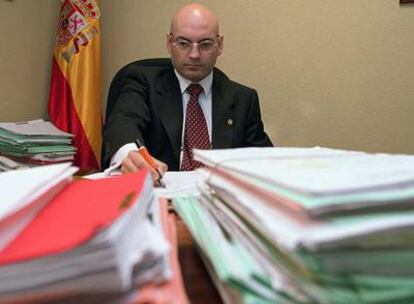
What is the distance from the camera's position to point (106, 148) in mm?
1373

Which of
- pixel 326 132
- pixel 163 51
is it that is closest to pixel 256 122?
pixel 326 132

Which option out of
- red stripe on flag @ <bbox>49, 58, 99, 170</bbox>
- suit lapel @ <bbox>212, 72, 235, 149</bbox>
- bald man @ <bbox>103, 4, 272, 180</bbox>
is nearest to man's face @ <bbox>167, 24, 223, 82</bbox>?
bald man @ <bbox>103, 4, 272, 180</bbox>

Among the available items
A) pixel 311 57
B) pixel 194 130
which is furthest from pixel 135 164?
pixel 311 57

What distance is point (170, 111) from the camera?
5.96 feet

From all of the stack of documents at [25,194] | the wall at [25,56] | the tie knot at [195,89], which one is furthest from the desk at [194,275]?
the wall at [25,56]

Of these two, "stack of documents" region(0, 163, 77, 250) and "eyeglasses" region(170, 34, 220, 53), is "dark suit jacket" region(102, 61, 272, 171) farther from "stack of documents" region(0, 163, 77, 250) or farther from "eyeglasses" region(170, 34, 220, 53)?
"stack of documents" region(0, 163, 77, 250)

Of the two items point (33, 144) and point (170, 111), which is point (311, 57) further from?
point (33, 144)

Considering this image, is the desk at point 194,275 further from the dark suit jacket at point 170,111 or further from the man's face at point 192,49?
the man's face at point 192,49

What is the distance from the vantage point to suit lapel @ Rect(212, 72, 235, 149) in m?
1.85

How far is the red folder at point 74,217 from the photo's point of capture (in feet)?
1.07

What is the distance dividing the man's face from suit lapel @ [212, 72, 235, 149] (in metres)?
0.11

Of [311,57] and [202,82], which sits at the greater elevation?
[311,57]

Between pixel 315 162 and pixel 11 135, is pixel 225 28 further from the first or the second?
pixel 315 162

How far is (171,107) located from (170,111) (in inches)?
0.8
